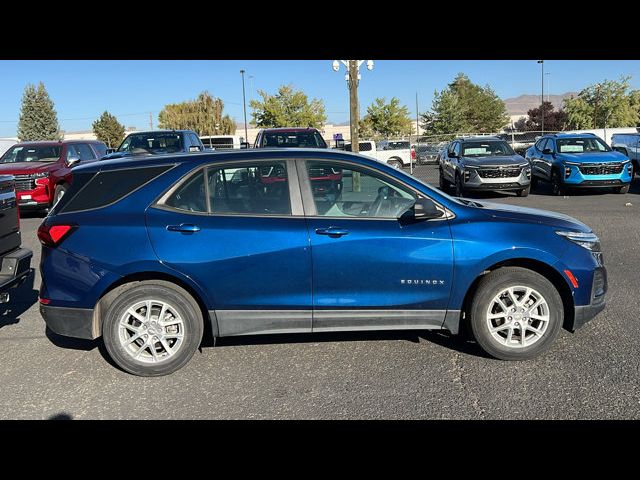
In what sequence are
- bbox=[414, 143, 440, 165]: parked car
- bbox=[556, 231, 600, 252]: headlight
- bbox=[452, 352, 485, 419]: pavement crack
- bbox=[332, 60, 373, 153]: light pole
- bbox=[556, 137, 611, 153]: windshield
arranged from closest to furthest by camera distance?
bbox=[452, 352, 485, 419]: pavement crack, bbox=[556, 231, 600, 252]: headlight, bbox=[556, 137, 611, 153]: windshield, bbox=[332, 60, 373, 153]: light pole, bbox=[414, 143, 440, 165]: parked car

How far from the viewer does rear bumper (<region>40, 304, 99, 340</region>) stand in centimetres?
432

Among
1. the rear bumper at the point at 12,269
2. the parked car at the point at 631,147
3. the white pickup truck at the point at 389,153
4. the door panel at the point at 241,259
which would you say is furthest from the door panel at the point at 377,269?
the white pickup truck at the point at 389,153

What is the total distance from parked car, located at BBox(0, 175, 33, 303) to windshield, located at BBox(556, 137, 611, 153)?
47.2ft

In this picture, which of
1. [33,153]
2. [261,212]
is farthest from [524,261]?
[33,153]

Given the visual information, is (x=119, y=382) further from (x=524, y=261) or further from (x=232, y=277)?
(x=524, y=261)

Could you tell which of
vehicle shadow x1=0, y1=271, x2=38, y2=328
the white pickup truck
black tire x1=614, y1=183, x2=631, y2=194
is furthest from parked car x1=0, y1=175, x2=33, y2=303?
the white pickup truck

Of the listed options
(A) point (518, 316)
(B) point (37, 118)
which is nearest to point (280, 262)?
(A) point (518, 316)

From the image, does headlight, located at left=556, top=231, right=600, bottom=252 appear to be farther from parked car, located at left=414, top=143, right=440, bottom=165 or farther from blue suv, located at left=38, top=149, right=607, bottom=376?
parked car, located at left=414, top=143, right=440, bottom=165

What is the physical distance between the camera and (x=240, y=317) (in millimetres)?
4383

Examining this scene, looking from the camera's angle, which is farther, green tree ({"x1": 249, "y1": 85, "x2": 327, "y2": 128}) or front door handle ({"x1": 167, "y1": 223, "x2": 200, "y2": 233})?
green tree ({"x1": 249, "y1": 85, "x2": 327, "y2": 128})

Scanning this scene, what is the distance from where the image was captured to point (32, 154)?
1434 cm

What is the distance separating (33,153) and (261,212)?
40.0 ft

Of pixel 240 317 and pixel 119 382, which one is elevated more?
pixel 240 317

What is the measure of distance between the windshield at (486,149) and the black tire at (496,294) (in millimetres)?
12005
